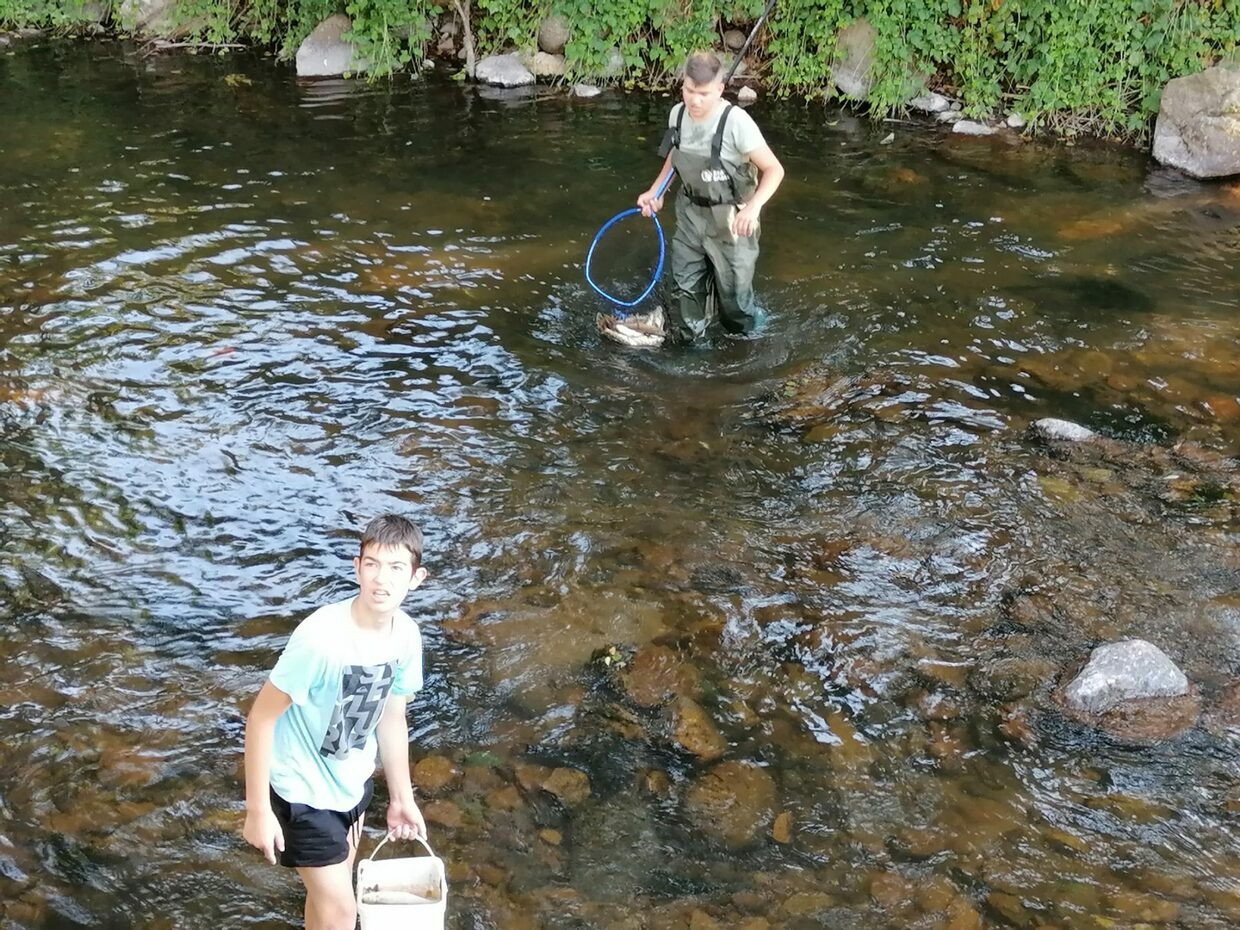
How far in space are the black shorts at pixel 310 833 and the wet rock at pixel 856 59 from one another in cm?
1209

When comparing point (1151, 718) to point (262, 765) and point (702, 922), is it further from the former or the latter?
point (262, 765)

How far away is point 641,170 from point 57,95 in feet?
23.4

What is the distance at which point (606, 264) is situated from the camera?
373 inches

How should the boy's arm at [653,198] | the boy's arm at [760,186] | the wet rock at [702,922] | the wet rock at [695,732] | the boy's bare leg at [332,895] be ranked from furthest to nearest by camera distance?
the boy's arm at [653,198] < the boy's arm at [760,186] < the wet rock at [695,732] < the wet rock at [702,922] < the boy's bare leg at [332,895]

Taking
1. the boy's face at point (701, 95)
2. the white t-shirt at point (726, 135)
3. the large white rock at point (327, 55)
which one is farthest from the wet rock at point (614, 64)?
the boy's face at point (701, 95)

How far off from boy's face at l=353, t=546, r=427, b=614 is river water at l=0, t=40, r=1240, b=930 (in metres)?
1.50

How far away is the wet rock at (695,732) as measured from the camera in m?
4.67

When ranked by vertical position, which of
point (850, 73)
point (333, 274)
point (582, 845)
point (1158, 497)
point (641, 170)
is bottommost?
point (582, 845)

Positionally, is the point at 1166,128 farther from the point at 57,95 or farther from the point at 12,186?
the point at 57,95

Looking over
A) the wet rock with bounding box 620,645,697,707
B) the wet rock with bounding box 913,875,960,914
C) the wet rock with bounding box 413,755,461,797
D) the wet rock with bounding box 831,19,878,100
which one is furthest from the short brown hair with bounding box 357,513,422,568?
the wet rock with bounding box 831,19,878,100

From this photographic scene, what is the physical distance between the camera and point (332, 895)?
3.42 metres

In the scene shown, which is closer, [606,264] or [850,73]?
[606,264]

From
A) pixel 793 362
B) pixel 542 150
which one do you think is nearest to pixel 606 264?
pixel 793 362

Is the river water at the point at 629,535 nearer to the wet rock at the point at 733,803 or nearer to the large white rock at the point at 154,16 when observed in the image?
the wet rock at the point at 733,803
